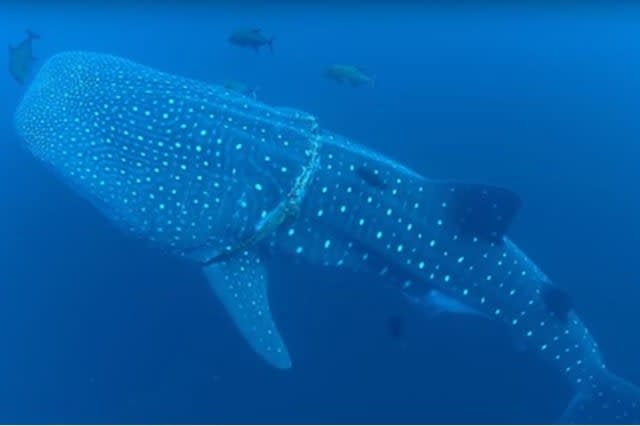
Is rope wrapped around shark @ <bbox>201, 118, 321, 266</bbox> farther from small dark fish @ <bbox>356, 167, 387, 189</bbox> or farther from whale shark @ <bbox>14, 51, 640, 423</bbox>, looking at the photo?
small dark fish @ <bbox>356, 167, 387, 189</bbox>

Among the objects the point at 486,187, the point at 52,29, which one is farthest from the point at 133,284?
the point at 52,29

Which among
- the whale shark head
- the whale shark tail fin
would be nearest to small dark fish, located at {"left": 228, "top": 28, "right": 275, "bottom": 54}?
the whale shark head

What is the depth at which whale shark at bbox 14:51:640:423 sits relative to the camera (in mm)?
4363

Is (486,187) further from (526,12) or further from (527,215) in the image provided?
(526,12)

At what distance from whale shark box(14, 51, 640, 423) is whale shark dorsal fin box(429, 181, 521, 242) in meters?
0.01

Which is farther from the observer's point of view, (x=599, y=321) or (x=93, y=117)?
(x=599, y=321)

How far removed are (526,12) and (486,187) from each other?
16.4 meters

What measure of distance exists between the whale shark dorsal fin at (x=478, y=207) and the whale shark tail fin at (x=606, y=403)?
5.87 feet

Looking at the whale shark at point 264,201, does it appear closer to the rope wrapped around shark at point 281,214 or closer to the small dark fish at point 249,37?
the rope wrapped around shark at point 281,214

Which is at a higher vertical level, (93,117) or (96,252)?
(93,117)

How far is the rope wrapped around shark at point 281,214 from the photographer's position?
4465 millimetres

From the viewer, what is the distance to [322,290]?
6.98 meters

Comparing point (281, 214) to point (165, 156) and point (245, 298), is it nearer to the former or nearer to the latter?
point (245, 298)

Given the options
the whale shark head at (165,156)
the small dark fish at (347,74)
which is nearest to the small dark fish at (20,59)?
the whale shark head at (165,156)
